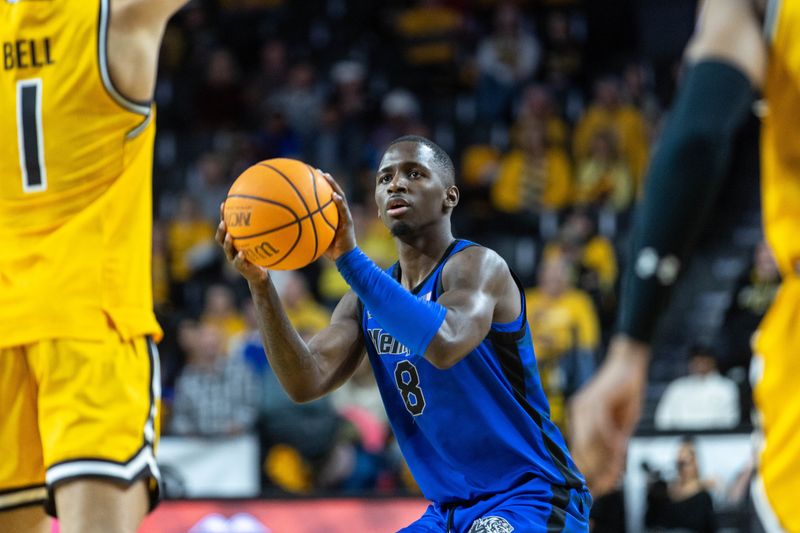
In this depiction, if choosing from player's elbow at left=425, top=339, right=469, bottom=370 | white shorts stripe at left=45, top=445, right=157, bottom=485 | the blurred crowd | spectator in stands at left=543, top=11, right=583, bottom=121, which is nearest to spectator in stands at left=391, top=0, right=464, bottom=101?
the blurred crowd

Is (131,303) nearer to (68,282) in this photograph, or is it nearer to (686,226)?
(68,282)

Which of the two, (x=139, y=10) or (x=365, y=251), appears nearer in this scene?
(x=139, y=10)

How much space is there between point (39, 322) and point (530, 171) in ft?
31.8

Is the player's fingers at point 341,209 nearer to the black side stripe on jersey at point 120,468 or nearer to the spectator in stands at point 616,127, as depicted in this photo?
the black side stripe on jersey at point 120,468

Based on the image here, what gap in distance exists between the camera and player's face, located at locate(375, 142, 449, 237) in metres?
3.99

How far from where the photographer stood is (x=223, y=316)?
11.0 m

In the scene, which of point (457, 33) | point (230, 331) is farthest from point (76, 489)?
point (457, 33)

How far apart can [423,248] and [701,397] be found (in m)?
6.13

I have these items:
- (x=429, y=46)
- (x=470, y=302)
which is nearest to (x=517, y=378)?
(x=470, y=302)

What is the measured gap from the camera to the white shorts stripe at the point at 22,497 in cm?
370

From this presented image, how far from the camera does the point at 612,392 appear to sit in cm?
216

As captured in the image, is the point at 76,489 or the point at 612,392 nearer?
the point at 612,392

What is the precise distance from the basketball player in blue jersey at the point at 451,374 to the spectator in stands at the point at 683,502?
13.8 ft

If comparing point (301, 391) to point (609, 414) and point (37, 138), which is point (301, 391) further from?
point (609, 414)
